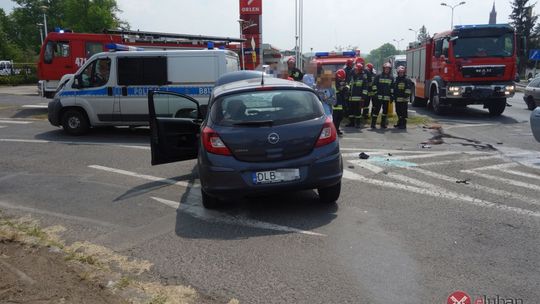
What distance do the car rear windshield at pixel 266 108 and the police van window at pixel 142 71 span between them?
20.1 feet

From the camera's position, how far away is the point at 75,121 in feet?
40.1

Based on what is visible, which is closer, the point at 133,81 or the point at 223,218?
the point at 223,218

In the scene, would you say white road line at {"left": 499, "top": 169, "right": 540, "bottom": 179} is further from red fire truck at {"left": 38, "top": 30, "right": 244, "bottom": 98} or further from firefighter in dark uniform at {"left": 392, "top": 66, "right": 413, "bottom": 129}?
red fire truck at {"left": 38, "top": 30, "right": 244, "bottom": 98}

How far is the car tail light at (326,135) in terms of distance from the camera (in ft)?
18.4

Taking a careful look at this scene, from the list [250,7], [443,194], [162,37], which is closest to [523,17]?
[250,7]

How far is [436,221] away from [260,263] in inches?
89.2

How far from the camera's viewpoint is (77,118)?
1223cm

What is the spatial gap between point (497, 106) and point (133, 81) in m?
12.1

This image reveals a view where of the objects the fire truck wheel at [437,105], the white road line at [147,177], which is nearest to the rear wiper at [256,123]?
the white road line at [147,177]

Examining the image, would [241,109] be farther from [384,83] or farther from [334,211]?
[384,83]

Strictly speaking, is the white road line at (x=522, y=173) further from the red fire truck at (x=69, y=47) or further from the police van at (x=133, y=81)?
the red fire truck at (x=69, y=47)

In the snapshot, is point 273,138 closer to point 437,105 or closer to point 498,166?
point 498,166

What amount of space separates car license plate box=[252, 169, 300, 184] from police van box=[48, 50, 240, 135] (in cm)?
636

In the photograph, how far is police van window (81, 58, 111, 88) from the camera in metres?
11.6
